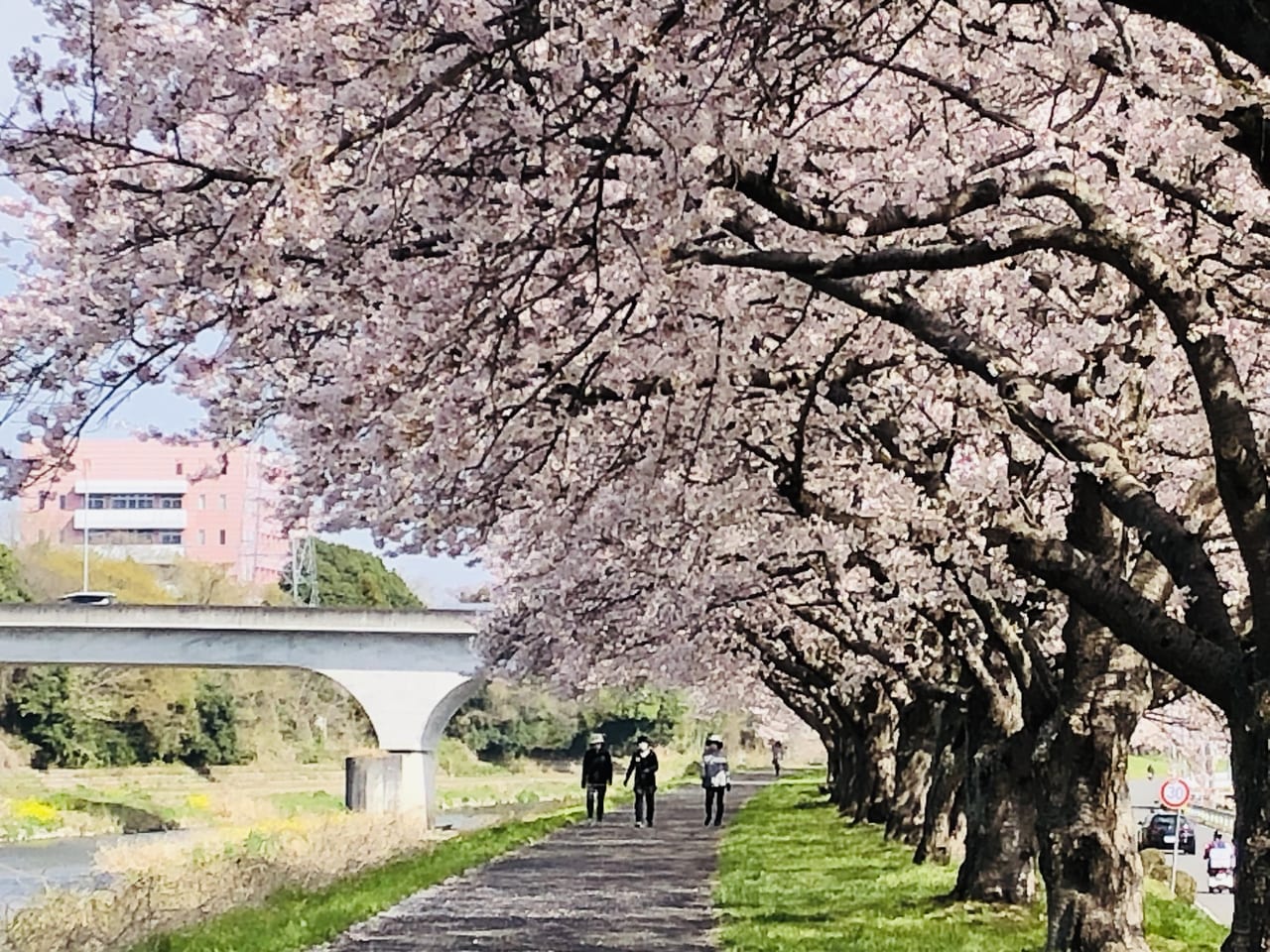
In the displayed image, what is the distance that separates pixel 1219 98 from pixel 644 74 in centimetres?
254

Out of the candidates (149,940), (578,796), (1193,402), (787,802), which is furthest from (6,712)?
(1193,402)

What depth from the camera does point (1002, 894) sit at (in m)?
17.5

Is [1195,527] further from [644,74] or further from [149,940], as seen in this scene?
[149,940]

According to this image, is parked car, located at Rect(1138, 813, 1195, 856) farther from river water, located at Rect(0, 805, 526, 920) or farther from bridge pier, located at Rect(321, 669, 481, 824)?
bridge pier, located at Rect(321, 669, 481, 824)

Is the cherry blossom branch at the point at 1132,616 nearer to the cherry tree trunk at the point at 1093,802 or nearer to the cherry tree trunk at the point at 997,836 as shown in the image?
the cherry tree trunk at the point at 1093,802

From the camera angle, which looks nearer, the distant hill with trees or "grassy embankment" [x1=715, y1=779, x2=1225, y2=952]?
"grassy embankment" [x1=715, y1=779, x2=1225, y2=952]

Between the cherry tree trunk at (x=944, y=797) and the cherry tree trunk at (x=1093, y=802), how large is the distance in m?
9.28

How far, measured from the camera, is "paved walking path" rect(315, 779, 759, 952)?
15164mm

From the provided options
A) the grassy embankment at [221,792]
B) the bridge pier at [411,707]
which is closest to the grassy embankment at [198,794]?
the grassy embankment at [221,792]

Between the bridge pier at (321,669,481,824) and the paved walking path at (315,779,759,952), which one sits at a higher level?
the bridge pier at (321,669,481,824)

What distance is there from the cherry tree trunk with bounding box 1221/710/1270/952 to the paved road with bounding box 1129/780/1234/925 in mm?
6995

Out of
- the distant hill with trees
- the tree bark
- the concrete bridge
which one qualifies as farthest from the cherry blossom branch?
the distant hill with trees

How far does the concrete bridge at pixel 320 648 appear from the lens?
5594 cm

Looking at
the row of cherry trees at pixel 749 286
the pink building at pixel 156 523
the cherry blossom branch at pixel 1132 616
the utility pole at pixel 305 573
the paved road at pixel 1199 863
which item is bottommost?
the paved road at pixel 1199 863
